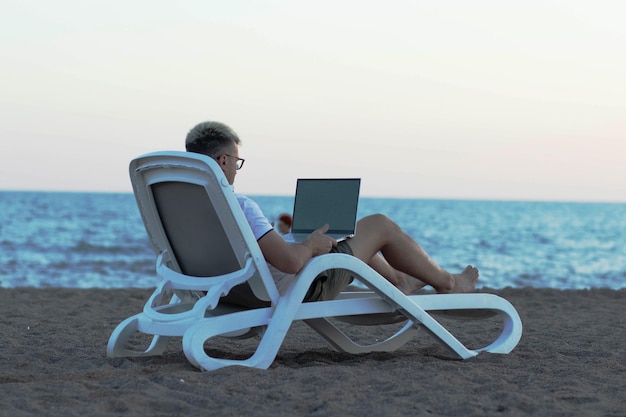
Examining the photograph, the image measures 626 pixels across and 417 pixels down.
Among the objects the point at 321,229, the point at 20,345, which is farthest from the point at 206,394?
the point at 20,345

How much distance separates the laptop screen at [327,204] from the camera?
4723 millimetres

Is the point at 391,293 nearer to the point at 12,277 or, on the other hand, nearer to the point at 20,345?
the point at 20,345

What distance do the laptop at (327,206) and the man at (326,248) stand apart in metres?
0.13

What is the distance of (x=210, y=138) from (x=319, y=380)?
145cm

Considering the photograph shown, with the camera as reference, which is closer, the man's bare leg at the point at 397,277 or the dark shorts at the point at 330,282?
the dark shorts at the point at 330,282

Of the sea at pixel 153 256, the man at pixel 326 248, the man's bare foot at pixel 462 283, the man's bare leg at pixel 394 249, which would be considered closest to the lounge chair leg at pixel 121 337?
the man at pixel 326 248

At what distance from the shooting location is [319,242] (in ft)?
15.0

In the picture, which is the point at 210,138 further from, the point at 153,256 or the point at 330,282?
the point at 153,256

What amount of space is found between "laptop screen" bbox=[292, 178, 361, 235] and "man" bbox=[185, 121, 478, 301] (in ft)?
0.45

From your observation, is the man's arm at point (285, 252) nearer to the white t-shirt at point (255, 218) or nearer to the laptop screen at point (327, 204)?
the white t-shirt at point (255, 218)

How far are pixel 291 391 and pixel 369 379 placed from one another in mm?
530

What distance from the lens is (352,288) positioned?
1259cm

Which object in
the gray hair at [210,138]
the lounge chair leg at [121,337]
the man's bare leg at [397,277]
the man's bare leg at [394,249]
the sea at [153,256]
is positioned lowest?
the sea at [153,256]

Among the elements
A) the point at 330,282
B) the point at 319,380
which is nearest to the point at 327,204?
the point at 330,282
